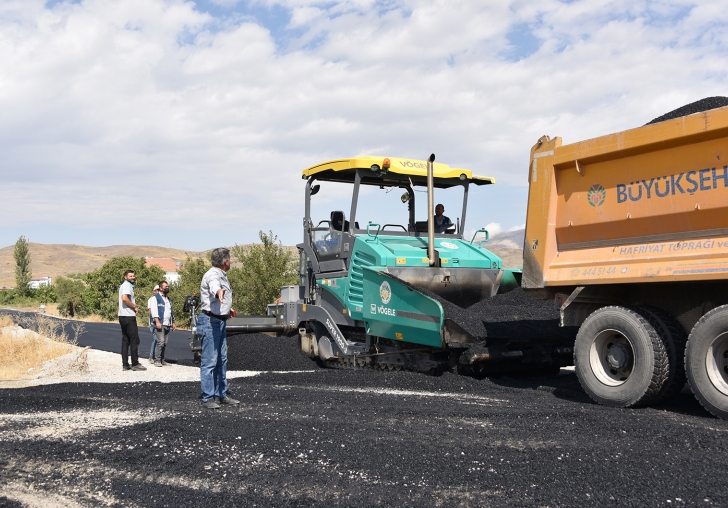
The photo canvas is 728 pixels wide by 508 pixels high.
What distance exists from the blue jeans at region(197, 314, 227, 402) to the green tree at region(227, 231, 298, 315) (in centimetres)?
1576

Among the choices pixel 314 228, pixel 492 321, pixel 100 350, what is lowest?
pixel 100 350

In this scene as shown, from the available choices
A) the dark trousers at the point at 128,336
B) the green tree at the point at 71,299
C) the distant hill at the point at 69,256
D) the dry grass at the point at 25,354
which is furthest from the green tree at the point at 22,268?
the dark trousers at the point at 128,336

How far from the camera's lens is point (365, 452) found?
4219 mm

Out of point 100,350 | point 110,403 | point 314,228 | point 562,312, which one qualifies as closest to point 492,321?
point 562,312

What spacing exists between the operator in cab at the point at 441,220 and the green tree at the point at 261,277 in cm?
1257

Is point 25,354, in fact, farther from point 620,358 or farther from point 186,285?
point 186,285

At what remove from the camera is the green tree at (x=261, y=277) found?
72.8 ft

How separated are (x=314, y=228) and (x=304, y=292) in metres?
1.15

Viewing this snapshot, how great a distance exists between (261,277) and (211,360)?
53.1 feet

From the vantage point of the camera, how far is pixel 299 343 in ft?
35.2

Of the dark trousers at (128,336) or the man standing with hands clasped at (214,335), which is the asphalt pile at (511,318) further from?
the dark trousers at (128,336)

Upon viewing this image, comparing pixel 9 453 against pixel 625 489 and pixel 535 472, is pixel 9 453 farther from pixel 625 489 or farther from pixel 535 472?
pixel 625 489

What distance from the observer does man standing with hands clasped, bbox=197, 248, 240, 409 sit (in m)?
6.15

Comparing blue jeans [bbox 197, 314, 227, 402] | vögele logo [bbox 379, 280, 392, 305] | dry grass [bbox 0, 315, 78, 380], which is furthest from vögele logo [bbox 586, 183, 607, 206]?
dry grass [bbox 0, 315, 78, 380]
